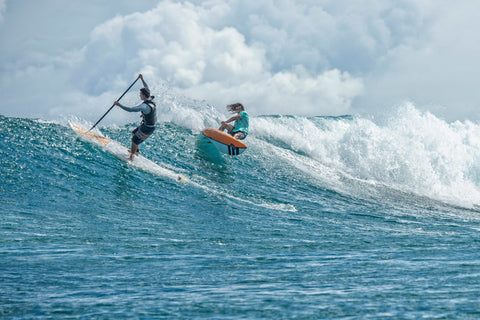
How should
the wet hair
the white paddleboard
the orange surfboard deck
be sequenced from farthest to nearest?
the orange surfboard deck < the white paddleboard < the wet hair

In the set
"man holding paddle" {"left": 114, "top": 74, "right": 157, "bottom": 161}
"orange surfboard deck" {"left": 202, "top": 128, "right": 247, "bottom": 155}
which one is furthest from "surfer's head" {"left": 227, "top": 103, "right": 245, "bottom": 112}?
"man holding paddle" {"left": 114, "top": 74, "right": 157, "bottom": 161}

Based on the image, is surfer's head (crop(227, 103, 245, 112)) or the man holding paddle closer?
the man holding paddle

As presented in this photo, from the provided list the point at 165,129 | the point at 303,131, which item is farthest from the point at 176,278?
the point at 303,131

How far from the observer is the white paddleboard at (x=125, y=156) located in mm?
11500

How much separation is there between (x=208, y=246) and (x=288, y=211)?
3658mm

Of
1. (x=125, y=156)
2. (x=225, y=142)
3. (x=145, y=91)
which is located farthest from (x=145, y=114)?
(x=225, y=142)

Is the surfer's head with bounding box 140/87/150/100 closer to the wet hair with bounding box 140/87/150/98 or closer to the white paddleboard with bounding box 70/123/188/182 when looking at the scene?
the wet hair with bounding box 140/87/150/98

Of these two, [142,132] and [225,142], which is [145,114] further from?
[225,142]

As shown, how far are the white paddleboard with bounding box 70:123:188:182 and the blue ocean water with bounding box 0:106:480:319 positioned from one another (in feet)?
0.95

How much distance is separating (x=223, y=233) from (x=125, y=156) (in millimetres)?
5414

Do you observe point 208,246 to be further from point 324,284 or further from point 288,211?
point 288,211

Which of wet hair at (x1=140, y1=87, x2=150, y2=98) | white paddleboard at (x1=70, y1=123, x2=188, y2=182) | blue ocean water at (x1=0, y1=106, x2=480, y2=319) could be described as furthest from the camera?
white paddleboard at (x1=70, y1=123, x2=188, y2=182)

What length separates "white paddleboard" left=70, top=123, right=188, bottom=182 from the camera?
11.5 meters

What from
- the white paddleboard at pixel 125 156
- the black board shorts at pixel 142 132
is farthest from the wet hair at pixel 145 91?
the white paddleboard at pixel 125 156
